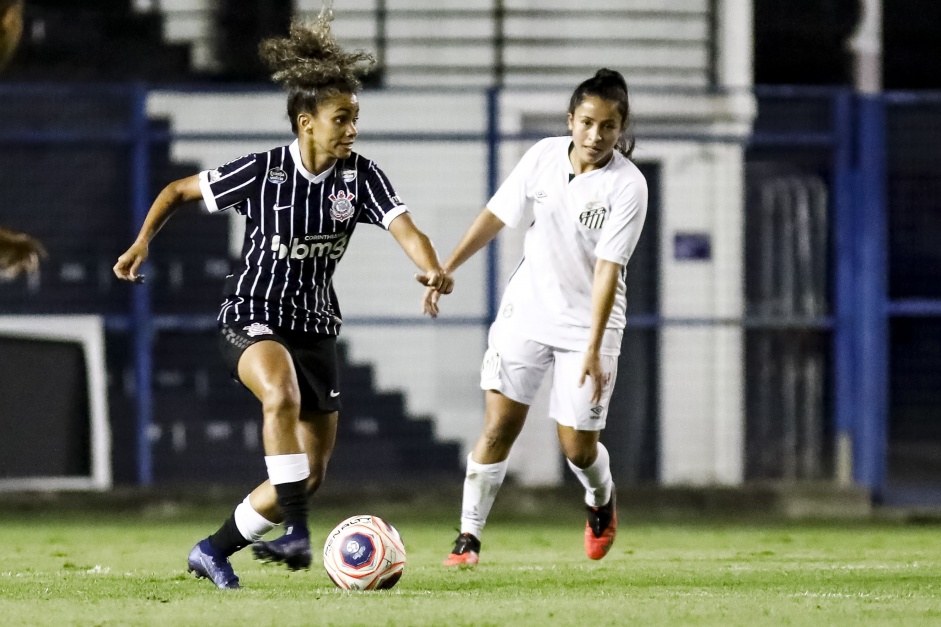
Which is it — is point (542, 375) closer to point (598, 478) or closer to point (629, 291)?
point (598, 478)

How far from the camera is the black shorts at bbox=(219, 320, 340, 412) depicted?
277 inches

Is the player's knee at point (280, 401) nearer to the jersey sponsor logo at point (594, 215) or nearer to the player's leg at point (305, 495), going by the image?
the player's leg at point (305, 495)

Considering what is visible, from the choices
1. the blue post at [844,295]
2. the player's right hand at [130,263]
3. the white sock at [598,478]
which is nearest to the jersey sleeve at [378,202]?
the player's right hand at [130,263]

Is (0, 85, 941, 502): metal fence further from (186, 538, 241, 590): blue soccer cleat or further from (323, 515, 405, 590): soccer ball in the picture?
(323, 515, 405, 590): soccer ball

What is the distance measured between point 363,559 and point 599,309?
145 centimetres

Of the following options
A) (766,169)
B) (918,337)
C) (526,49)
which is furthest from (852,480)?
(526,49)

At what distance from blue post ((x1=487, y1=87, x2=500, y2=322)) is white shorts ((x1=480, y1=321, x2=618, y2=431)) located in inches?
161

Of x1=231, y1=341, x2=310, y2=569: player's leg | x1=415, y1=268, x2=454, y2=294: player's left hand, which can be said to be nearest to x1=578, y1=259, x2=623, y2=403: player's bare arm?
x1=415, y1=268, x2=454, y2=294: player's left hand

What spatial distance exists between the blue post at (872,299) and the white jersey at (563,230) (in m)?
4.55

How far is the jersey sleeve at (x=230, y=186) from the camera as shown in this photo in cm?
720

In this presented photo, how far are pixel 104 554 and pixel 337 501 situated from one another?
2791 millimetres

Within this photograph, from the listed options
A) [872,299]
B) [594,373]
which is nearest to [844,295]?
[872,299]

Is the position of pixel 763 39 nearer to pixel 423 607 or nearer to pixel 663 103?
pixel 663 103

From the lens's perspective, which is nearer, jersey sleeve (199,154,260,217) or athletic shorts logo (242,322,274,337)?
athletic shorts logo (242,322,274,337)
